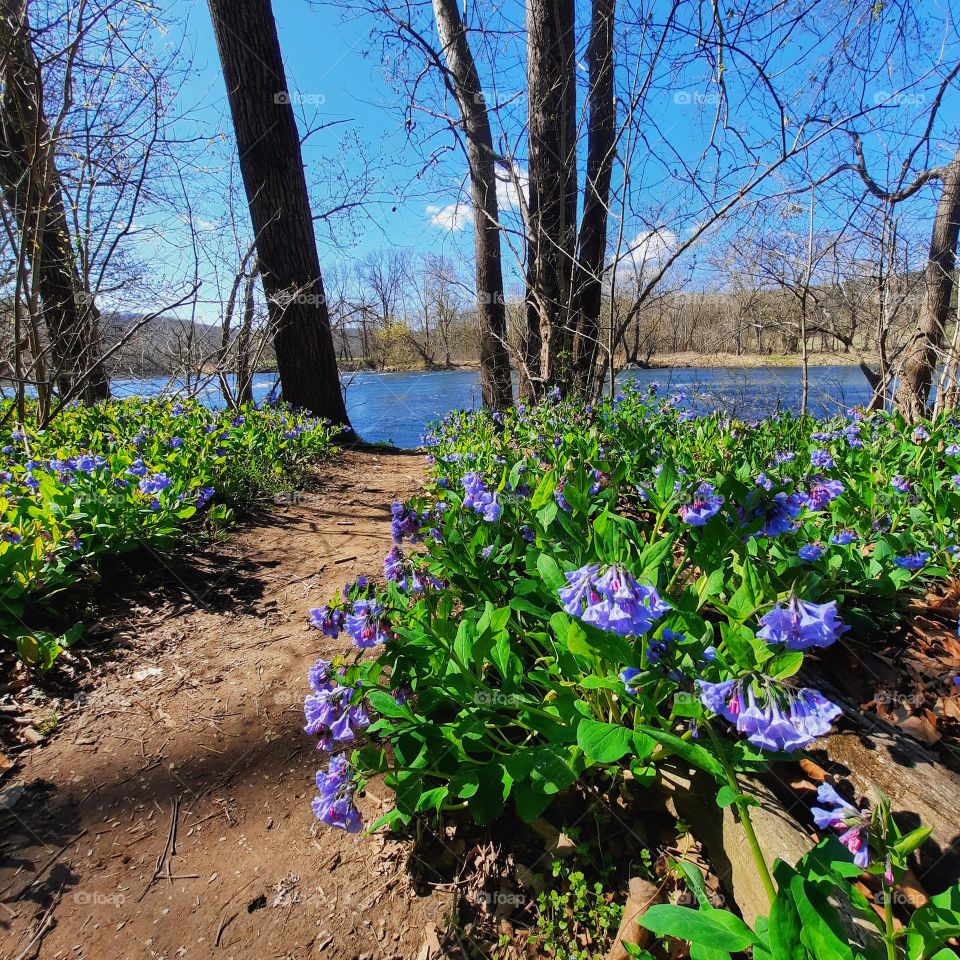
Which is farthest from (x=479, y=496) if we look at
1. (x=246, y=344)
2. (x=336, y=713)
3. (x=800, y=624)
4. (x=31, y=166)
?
(x=246, y=344)

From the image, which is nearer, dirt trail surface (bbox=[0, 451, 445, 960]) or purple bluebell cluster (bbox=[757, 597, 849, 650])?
purple bluebell cluster (bbox=[757, 597, 849, 650])

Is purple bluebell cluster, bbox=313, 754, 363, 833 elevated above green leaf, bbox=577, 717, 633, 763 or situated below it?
below

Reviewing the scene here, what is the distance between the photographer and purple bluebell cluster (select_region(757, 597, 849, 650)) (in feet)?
2.68

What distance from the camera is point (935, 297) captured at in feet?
15.9

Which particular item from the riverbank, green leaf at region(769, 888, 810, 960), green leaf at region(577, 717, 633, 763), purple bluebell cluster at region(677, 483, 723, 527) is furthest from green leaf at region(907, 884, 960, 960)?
the riverbank

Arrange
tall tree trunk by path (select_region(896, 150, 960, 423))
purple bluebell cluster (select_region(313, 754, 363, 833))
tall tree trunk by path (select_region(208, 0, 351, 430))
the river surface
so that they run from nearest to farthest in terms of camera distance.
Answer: purple bluebell cluster (select_region(313, 754, 363, 833)) < tall tree trunk by path (select_region(896, 150, 960, 423)) < tall tree trunk by path (select_region(208, 0, 351, 430)) < the river surface

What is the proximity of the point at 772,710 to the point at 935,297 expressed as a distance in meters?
5.87

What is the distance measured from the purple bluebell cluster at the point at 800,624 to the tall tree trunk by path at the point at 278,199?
5.39 meters

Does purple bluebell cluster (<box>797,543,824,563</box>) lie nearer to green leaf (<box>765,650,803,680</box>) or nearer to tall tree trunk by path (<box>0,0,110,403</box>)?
green leaf (<box>765,650,803,680</box>)

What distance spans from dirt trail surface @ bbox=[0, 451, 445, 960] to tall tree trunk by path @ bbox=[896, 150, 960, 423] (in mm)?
5378

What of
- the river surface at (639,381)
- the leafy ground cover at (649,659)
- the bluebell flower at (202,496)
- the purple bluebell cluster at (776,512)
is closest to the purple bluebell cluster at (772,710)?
the leafy ground cover at (649,659)

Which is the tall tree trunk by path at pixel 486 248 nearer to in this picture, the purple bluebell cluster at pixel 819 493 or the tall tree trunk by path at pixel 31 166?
the tall tree trunk by path at pixel 31 166

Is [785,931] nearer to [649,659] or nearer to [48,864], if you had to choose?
[649,659]

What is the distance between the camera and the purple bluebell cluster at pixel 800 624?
2.68ft
